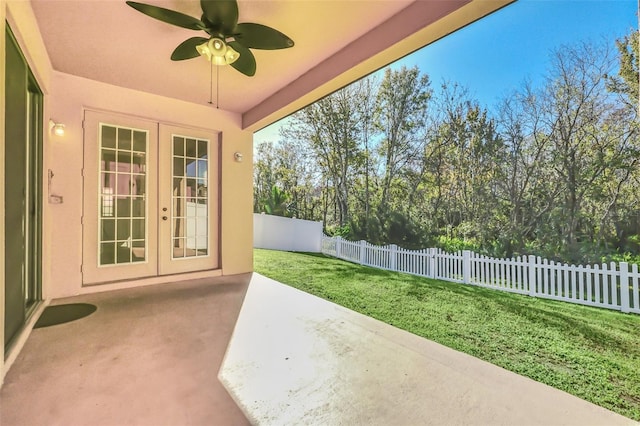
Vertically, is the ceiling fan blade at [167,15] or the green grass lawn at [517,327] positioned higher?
the ceiling fan blade at [167,15]

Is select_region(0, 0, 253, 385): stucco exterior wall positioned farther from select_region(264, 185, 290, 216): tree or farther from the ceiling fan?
select_region(264, 185, 290, 216): tree

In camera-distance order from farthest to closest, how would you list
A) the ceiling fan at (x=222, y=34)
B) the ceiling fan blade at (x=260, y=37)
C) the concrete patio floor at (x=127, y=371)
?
the ceiling fan blade at (x=260, y=37) < the ceiling fan at (x=222, y=34) < the concrete patio floor at (x=127, y=371)

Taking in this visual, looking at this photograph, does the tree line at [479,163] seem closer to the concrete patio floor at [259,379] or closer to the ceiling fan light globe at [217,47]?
the concrete patio floor at [259,379]

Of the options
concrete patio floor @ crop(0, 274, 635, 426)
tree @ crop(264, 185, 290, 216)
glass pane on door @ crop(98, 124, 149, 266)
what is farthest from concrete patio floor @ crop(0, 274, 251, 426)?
tree @ crop(264, 185, 290, 216)

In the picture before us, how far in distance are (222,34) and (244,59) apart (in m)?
0.28

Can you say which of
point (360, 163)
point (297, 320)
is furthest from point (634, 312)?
point (360, 163)

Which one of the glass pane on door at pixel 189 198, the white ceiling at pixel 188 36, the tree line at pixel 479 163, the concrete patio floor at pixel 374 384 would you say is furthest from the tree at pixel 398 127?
the concrete patio floor at pixel 374 384

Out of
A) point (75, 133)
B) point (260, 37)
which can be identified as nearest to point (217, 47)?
point (260, 37)

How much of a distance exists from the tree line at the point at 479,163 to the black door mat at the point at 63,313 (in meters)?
5.86

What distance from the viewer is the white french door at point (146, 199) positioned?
3678 millimetres

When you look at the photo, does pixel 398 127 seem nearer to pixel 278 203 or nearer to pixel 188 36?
pixel 278 203

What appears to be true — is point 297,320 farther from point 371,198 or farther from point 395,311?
point 371,198

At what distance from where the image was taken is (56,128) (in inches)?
127

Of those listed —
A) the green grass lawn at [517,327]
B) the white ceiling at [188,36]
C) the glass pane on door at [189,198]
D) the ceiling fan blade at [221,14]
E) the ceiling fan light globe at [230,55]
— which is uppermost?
the white ceiling at [188,36]
